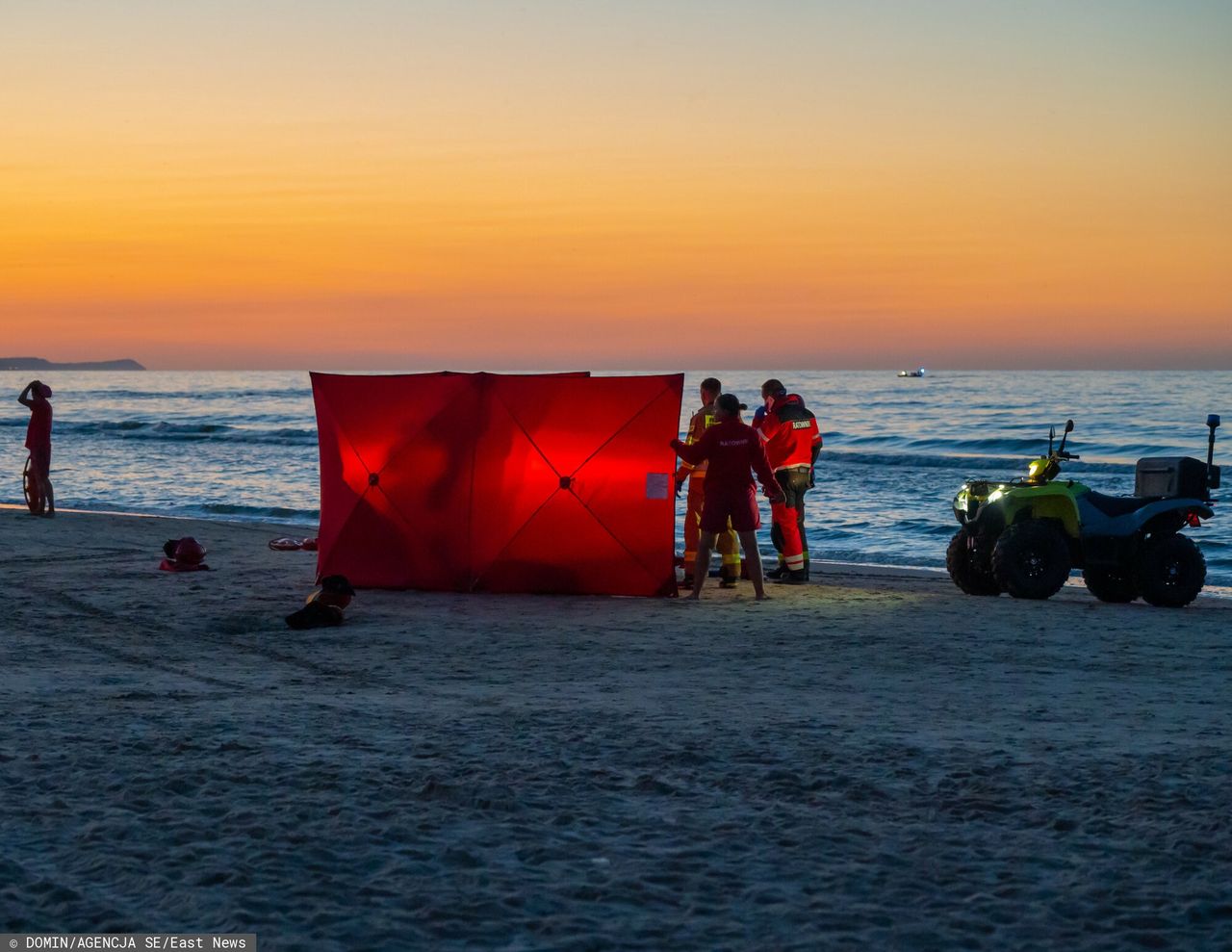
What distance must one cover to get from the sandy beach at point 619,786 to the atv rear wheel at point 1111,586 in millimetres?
2603

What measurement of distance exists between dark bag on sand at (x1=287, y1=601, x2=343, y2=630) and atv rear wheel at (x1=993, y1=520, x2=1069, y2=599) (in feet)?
17.7

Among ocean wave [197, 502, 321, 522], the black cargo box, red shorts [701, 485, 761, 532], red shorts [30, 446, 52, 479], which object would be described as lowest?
ocean wave [197, 502, 321, 522]

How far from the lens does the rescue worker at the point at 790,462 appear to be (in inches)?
474

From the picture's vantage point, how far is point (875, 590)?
38.8 feet

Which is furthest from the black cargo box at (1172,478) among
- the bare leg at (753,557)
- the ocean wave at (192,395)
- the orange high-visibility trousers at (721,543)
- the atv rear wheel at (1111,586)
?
the ocean wave at (192,395)

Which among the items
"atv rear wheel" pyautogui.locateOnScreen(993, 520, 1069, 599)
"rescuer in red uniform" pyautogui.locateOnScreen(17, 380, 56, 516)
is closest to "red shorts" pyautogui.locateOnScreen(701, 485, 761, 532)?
"atv rear wheel" pyautogui.locateOnScreen(993, 520, 1069, 599)

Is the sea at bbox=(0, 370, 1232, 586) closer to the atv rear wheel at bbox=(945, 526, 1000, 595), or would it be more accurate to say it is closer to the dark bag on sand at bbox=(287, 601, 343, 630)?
the atv rear wheel at bbox=(945, 526, 1000, 595)

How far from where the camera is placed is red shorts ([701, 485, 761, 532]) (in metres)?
10.7

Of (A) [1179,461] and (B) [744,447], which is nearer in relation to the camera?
(B) [744,447]

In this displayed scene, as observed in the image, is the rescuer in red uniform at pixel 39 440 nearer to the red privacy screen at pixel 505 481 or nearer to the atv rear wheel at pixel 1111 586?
the red privacy screen at pixel 505 481

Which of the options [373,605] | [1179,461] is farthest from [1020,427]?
[373,605]

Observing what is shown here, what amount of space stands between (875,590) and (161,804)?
804cm

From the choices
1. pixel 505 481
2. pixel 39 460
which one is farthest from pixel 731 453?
pixel 39 460

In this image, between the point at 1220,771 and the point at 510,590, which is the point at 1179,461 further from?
the point at 1220,771
